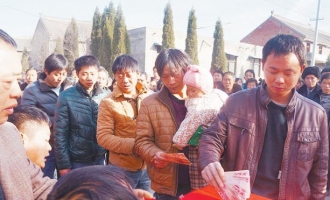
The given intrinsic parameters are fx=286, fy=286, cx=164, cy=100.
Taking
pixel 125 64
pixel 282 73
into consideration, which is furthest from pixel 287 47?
pixel 125 64

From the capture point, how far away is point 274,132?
165cm

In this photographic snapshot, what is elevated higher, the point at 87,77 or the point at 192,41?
the point at 192,41

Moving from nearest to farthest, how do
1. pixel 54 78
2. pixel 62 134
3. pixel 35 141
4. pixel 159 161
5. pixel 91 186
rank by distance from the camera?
pixel 91 186
pixel 35 141
pixel 159 161
pixel 62 134
pixel 54 78

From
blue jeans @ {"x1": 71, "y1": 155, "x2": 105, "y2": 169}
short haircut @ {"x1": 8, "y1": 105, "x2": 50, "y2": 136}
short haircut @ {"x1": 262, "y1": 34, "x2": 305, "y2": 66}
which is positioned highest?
short haircut @ {"x1": 262, "y1": 34, "x2": 305, "y2": 66}

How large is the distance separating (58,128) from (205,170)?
1.79 meters

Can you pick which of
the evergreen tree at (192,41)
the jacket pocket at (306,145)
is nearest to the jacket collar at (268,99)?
the jacket pocket at (306,145)

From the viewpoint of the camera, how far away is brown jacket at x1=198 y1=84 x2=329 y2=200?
62.4 inches

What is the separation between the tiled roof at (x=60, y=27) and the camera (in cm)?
3031

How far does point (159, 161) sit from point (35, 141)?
79 cm

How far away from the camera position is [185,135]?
1.89m

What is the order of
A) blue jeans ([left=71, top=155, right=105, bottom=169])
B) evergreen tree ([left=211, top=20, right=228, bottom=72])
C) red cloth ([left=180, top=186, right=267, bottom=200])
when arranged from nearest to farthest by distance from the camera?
red cloth ([left=180, top=186, right=267, bottom=200]) < blue jeans ([left=71, top=155, right=105, bottom=169]) < evergreen tree ([left=211, top=20, right=228, bottom=72])

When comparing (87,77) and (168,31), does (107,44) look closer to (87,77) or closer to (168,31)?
(168,31)

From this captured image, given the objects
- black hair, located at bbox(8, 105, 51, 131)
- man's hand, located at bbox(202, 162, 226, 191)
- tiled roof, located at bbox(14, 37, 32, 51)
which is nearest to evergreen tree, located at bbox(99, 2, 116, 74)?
tiled roof, located at bbox(14, 37, 32, 51)

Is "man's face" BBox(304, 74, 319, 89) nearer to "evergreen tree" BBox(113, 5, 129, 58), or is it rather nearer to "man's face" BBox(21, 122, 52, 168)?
"man's face" BBox(21, 122, 52, 168)
